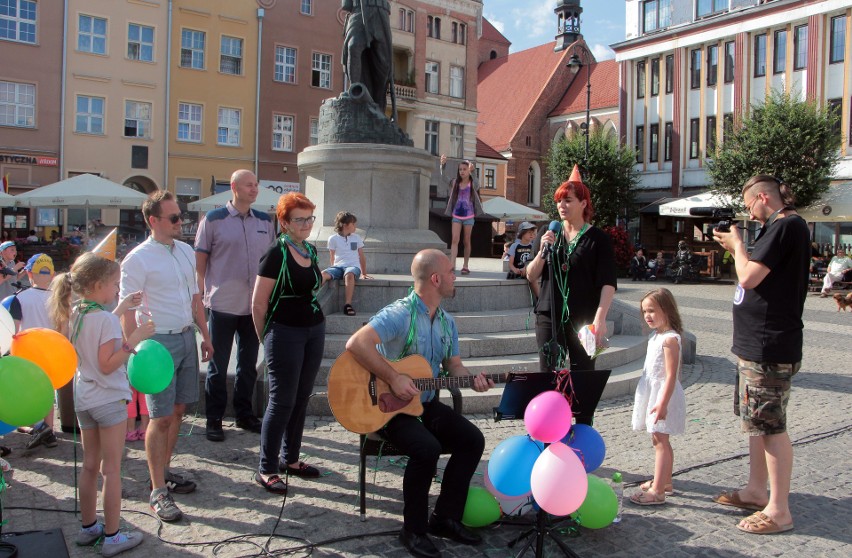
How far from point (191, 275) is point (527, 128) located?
172 ft

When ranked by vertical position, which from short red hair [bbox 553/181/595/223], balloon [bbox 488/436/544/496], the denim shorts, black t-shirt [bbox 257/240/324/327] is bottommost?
balloon [bbox 488/436/544/496]

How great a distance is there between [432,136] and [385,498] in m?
38.0

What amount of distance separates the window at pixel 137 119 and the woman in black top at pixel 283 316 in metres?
28.9

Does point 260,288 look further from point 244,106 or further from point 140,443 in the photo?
point 244,106

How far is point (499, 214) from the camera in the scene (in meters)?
27.7

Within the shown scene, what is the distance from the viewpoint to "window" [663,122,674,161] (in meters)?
38.2

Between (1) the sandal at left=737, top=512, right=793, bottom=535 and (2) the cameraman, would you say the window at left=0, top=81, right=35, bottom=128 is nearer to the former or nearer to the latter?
(2) the cameraman

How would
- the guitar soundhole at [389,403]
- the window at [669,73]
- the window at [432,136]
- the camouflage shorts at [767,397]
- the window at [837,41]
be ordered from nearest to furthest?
the guitar soundhole at [389,403] < the camouflage shorts at [767,397] < the window at [837,41] < the window at [669,73] < the window at [432,136]

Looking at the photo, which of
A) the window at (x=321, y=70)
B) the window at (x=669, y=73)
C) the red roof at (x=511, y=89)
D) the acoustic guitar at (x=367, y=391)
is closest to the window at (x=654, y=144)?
the window at (x=669, y=73)

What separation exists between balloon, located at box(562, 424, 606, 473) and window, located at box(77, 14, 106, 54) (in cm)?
3075

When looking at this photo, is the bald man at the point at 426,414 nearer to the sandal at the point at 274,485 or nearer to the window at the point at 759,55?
the sandal at the point at 274,485

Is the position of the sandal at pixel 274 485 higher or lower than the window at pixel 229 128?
lower

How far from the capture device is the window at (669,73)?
38031mm

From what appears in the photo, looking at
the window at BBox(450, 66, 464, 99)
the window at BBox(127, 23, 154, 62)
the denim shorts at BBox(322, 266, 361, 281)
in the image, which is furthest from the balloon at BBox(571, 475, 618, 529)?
the window at BBox(450, 66, 464, 99)
